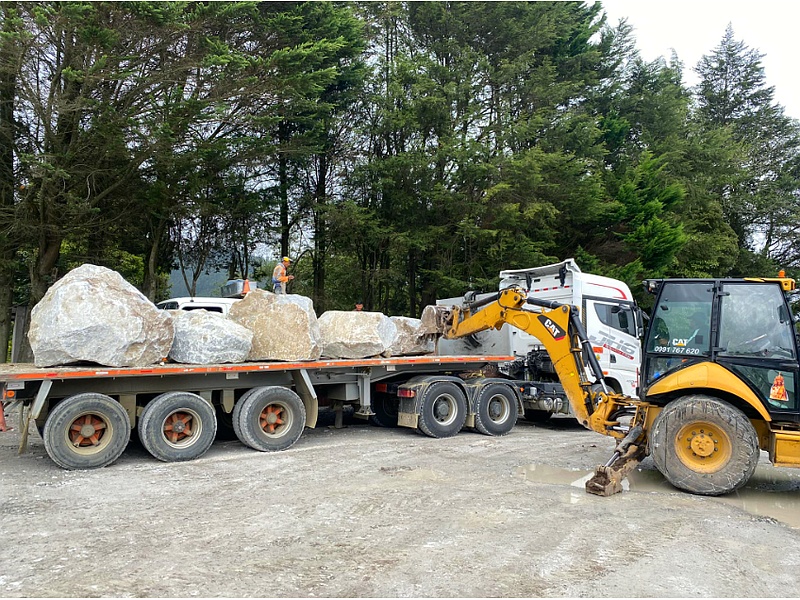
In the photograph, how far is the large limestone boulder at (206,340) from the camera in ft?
28.5

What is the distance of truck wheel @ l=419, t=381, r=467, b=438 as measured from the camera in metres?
10.6

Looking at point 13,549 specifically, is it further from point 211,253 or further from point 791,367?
point 211,253

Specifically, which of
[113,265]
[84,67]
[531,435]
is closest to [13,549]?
[531,435]

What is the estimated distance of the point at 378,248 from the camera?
64.6 feet

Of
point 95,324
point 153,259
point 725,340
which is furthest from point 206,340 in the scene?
point 153,259

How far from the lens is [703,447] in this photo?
6.82m

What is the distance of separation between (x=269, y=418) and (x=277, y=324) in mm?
1415

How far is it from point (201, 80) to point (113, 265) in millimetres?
7323

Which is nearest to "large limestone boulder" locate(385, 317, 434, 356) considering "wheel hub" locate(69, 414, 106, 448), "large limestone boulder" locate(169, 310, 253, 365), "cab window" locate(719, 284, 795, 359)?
"large limestone boulder" locate(169, 310, 253, 365)

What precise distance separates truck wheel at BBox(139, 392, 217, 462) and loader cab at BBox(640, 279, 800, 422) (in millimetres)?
5779

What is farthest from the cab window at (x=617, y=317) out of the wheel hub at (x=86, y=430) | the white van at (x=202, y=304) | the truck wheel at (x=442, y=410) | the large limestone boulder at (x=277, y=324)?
the wheel hub at (x=86, y=430)

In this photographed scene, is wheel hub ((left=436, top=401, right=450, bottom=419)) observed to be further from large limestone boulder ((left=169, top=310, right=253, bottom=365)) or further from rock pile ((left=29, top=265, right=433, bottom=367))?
large limestone boulder ((left=169, top=310, right=253, bottom=365))

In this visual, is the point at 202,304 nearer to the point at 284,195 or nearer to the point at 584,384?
the point at 584,384

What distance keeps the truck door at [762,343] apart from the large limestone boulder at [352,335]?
5297mm
